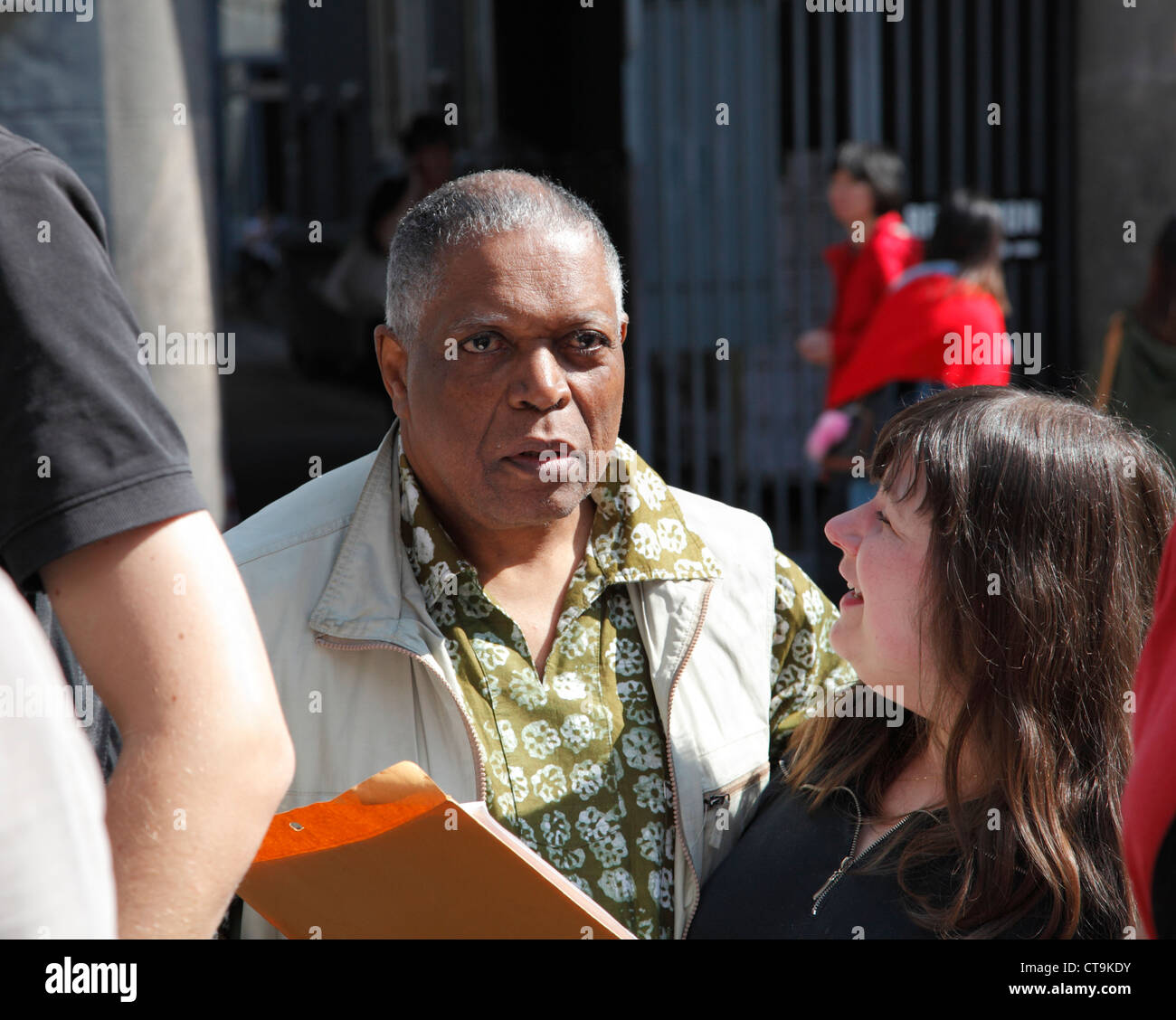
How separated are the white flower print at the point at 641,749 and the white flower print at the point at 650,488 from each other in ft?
1.17

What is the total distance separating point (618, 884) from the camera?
191cm

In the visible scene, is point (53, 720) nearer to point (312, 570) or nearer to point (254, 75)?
point (312, 570)

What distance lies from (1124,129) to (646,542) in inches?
198

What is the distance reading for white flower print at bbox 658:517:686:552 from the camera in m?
2.11

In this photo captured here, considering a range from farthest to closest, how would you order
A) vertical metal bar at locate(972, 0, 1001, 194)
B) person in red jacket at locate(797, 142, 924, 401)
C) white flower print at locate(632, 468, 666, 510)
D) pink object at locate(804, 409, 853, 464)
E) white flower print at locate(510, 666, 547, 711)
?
vertical metal bar at locate(972, 0, 1001, 194)
person in red jacket at locate(797, 142, 924, 401)
pink object at locate(804, 409, 853, 464)
white flower print at locate(632, 468, 666, 510)
white flower print at locate(510, 666, 547, 711)

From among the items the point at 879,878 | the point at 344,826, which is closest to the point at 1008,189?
the point at 879,878

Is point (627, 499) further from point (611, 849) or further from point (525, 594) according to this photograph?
point (611, 849)

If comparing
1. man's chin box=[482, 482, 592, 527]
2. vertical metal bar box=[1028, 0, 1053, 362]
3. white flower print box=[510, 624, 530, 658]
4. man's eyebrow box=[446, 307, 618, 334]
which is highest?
vertical metal bar box=[1028, 0, 1053, 362]

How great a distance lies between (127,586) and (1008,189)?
592cm

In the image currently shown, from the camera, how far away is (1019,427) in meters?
1.84

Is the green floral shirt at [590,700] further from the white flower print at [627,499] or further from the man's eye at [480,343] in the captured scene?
the man's eye at [480,343]

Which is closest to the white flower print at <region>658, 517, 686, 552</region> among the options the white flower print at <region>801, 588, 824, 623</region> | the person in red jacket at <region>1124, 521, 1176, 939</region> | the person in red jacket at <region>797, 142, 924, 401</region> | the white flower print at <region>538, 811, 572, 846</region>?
the white flower print at <region>801, 588, 824, 623</region>

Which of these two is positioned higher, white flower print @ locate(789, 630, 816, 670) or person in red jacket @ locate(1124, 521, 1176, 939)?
person in red jacket @ locate(1124, 521, 1176, 939)

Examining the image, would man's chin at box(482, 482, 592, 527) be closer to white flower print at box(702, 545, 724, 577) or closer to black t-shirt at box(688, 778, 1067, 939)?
white flower print at box(702, 545, 724, 577)
